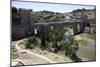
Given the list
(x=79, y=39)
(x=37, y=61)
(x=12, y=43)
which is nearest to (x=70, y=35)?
(x=79, y=39)

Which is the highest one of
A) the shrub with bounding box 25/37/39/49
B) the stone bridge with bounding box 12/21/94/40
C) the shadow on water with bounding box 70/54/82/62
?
the stone bridge with bounding box 12/21/94/40

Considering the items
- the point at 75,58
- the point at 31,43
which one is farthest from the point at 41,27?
the point at 75,58

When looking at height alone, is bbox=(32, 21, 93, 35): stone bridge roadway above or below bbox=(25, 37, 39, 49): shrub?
above

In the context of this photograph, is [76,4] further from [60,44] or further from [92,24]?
[60,44]

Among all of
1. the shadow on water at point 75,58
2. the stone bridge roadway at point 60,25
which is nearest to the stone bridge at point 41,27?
the stone bridge roadway at point 60,25

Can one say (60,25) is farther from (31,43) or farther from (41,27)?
(31,43)

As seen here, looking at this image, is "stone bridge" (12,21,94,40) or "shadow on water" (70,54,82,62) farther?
"shadow on water" (70,54,82,62)

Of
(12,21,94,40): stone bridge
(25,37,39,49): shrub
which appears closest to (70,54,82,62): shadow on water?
(12,21,94,40): stone bridge

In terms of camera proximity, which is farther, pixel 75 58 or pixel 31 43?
pixel 75 58

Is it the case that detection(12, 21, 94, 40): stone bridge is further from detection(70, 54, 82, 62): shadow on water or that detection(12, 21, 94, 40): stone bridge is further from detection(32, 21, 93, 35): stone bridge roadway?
detection(70, 54, 82, 62): shadow on water

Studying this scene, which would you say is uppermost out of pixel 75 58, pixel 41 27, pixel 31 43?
pixel 41 27

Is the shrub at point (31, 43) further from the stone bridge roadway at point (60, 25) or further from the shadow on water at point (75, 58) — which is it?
the shadow on water at point (75, 58)
